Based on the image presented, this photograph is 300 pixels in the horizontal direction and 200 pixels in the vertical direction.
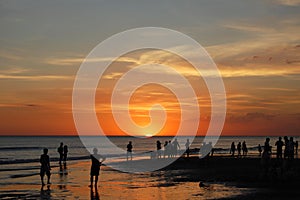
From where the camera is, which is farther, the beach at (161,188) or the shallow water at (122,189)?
the shallow water at (122,189)

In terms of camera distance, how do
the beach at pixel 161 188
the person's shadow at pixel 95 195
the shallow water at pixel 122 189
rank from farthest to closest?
the shallow water at pixel 122 189, the beach at pixel 161 188, the person's shadow at pixel 95 195

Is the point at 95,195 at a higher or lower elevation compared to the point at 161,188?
lower

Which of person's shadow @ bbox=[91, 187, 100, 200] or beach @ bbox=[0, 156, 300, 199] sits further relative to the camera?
beach @ bbox=[0, 156, 300, 199]

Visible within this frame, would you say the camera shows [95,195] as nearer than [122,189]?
Yes

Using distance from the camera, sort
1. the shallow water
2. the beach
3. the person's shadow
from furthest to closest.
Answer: the shallow water, the beach, the person's shadow

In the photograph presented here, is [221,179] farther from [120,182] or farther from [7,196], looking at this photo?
[7,196]

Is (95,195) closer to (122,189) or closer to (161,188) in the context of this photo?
(122,189)

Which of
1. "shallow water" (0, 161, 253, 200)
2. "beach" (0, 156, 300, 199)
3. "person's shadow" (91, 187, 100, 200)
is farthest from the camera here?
"shallow water" (0, 161, 253, 200)

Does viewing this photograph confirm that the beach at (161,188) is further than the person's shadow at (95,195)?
Yes

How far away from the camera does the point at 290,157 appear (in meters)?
34.2

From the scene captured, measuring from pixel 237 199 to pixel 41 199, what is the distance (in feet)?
29.0

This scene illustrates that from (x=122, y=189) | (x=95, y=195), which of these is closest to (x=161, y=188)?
(x=122, y=189)

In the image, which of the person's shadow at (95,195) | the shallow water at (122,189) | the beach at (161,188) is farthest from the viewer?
the shallow water at (122,189)

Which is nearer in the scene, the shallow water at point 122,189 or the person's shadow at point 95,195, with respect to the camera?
the person's shadow at point 95,195
